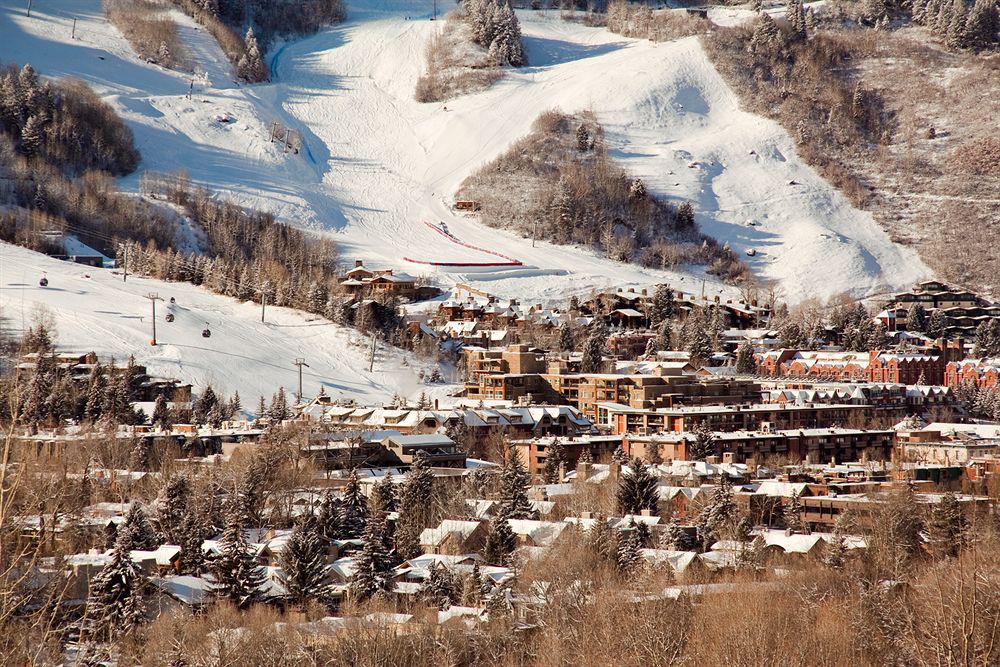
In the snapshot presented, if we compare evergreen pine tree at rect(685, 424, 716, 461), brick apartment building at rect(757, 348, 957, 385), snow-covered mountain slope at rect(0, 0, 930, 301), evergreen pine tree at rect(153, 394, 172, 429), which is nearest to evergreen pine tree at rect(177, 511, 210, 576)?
evergreen pine tree at rect(153, 394, 172, 429)

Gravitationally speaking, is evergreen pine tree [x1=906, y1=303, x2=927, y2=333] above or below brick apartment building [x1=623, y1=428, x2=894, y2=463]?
below

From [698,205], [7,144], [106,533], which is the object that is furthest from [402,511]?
[698,205]

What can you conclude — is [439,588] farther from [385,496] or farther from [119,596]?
[385,496]

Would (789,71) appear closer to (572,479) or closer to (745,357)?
(745,357)

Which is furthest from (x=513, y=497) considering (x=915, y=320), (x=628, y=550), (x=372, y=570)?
(x=915, y=320)

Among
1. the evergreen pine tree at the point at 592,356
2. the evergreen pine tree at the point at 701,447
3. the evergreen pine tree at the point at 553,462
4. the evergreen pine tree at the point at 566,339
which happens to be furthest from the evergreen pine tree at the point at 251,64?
the evergreen pine tree at the point at 701,447

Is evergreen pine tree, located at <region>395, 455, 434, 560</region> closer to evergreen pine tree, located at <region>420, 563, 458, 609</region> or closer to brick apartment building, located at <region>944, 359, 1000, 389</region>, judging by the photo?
evergreen pine tree, located at <region>420, 563, 458, 609</region>
